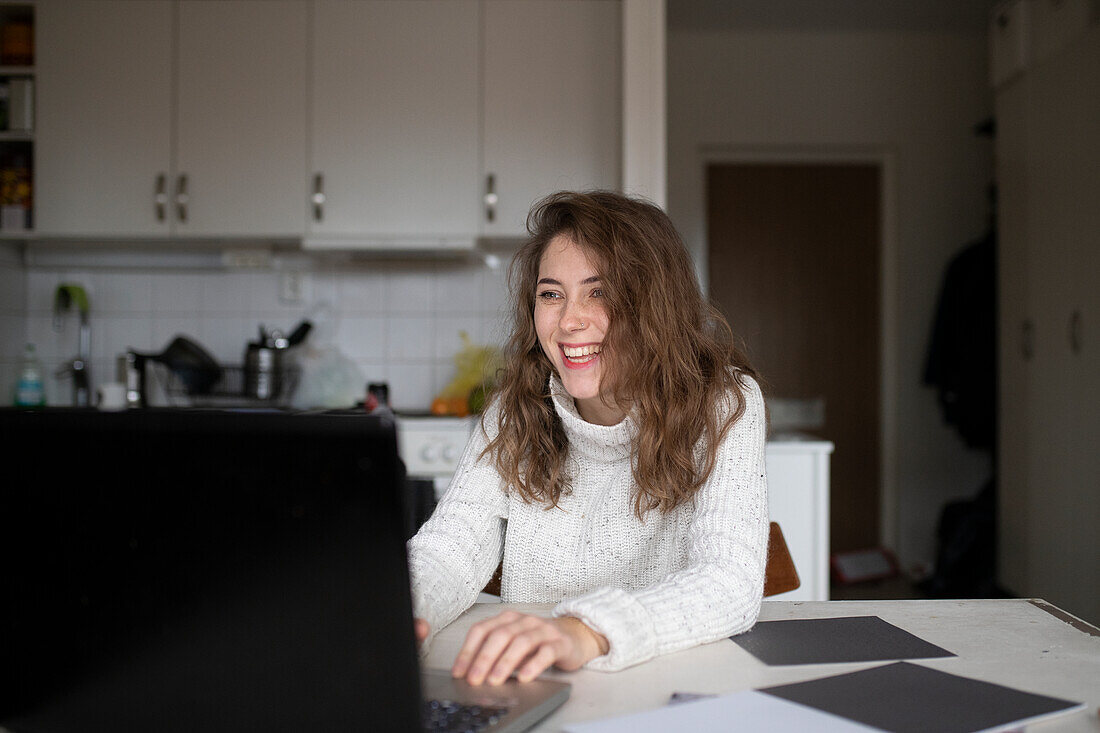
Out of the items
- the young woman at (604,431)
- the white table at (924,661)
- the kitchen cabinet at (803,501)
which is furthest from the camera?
the kitchen cabinet at (803,501)

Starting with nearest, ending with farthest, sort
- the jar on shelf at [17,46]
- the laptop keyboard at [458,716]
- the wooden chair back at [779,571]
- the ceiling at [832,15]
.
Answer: the laptop keyboard at [458,716]
the wooden chair back at [779,571]
the jar on shelf at [17,46]
the ceiling at [832,15]

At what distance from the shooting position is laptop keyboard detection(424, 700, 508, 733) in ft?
2.14

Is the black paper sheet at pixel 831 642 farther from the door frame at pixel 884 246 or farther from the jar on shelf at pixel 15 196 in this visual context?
the door frame at pixel 884 246

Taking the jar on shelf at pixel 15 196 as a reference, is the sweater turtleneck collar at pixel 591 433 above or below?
below

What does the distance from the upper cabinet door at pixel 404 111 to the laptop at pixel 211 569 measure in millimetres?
2414

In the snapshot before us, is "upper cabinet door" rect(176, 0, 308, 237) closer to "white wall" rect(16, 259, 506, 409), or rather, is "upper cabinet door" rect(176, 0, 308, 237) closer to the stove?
"white wall" rect(16, 259, 506, 409)

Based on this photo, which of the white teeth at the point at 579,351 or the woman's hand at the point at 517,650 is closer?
the woman's hand at the point at 517,650

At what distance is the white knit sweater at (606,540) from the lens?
37.9 inches

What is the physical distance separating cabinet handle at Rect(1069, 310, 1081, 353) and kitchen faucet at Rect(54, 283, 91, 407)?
11.0 ft

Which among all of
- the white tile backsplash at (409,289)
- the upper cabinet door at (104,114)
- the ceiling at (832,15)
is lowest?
the white tile backsplash at (409,289)

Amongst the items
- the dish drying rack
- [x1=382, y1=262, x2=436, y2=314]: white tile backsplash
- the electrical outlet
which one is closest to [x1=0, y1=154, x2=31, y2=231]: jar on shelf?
the dish drying rack

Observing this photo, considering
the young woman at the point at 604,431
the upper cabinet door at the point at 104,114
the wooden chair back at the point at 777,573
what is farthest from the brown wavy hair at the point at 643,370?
the upper cabinet door at the point at 104,114

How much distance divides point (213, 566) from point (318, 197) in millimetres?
2524

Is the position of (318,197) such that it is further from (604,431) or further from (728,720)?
(728,720)
